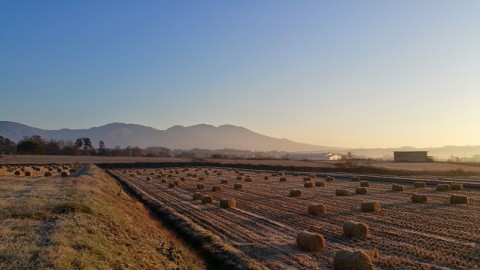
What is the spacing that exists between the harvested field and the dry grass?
310 cm

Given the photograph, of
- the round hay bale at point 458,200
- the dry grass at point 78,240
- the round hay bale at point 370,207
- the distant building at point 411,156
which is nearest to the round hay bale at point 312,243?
the dry grass at point 78,240

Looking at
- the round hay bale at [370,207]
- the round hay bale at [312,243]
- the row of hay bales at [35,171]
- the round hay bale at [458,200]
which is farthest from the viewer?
the row of hay bales at [35,171]

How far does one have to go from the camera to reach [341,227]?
2158cm

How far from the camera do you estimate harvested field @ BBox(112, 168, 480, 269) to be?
15734 mm

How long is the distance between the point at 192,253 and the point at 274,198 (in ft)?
55.4

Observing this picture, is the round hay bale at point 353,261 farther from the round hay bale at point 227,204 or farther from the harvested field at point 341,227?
the round hay bale at point 227,204

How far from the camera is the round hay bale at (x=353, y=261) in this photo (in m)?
13.7

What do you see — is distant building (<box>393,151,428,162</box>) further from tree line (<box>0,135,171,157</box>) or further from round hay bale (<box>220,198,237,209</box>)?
tree line (<box>0,135,171,157</box>)

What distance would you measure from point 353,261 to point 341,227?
310 inches

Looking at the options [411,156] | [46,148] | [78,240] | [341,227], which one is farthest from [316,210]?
[46,148]

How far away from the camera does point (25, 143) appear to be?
145 m

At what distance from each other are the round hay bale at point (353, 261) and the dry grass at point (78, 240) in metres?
5.20

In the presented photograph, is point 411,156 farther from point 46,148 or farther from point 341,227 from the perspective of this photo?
point 46,148

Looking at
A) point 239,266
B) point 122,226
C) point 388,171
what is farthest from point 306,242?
point 388,171
